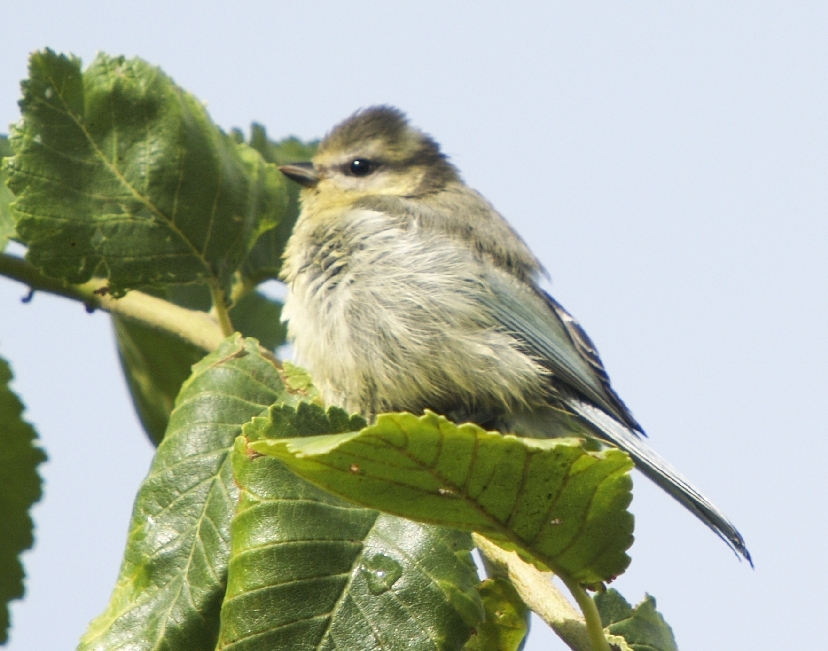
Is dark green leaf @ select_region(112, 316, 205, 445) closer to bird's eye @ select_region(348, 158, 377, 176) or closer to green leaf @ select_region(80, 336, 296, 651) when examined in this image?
green leaf @ select_region(80, 336, 296, 651)

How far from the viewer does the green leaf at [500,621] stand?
1979mm

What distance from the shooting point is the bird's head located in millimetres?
4086

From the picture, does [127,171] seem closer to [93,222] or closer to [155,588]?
[93,222]

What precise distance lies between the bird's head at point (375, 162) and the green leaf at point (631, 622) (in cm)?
226

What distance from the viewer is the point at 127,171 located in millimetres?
2803

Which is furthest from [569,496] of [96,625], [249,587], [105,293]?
[105,293]

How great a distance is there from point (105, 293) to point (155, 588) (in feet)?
3.79

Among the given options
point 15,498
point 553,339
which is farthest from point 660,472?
point 15,498

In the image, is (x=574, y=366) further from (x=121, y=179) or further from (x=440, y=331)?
(x=121, y=179)

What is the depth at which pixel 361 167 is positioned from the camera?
4.26 meters

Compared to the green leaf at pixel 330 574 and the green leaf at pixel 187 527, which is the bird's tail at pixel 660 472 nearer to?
the green leaf at pixel 330 574

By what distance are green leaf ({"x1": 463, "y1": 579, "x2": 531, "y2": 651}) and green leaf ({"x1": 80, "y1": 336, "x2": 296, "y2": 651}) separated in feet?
1.67

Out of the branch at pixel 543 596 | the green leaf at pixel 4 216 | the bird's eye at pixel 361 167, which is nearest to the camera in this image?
the branch at pixel 543 596

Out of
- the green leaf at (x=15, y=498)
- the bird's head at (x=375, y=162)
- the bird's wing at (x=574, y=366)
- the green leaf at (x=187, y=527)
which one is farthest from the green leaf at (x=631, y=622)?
the bird's head at (x=375, y=162)
